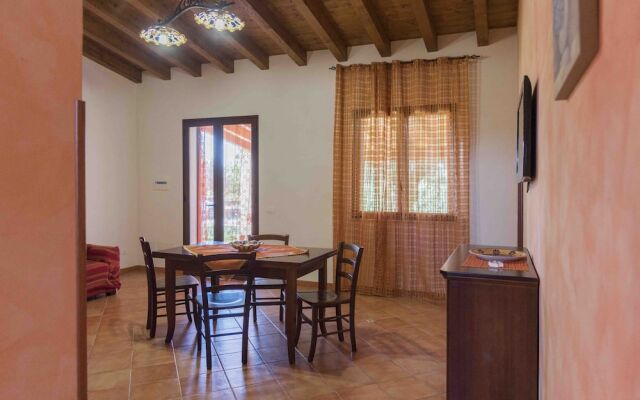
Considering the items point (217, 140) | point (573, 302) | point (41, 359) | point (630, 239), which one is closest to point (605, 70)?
point (630, 239)

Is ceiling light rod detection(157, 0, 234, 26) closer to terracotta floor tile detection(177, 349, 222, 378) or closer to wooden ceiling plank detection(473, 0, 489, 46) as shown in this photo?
wooden ceiling plank detection(473, 0, 489, 46)

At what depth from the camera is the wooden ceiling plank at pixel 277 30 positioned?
4060mm

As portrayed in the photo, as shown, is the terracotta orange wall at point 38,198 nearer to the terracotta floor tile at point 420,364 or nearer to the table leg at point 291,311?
the table leg at point 291,311

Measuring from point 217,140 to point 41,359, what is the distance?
16.4 ft

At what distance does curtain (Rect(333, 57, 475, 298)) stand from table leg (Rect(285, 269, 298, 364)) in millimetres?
2131

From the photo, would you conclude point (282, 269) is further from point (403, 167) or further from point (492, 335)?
point (403, 167)

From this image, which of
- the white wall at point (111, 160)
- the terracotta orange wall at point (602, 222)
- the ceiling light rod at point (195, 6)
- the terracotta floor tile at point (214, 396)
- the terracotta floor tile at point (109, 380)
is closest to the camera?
the terracotta orange wall at point (602, 222)

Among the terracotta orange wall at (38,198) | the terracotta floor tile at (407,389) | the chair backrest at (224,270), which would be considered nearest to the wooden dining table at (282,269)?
the chair backrest at (224,270)

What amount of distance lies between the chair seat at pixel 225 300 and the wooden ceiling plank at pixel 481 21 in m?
3.39

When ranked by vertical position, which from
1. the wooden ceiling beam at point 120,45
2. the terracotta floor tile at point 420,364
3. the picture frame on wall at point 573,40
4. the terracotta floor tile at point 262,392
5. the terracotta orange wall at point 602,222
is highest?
the wooden ceiling beam at point 120,45

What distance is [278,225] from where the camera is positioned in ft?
18.3

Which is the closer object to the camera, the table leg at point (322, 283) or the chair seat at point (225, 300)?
the chair seat at point (225, 300)

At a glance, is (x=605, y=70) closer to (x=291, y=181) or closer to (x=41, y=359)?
(x=41, y=359)

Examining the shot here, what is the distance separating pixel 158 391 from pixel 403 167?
132 inches
